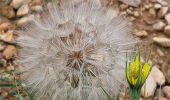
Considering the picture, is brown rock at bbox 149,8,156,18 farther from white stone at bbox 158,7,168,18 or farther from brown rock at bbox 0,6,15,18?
brown rock at bbox 0,6,15,18


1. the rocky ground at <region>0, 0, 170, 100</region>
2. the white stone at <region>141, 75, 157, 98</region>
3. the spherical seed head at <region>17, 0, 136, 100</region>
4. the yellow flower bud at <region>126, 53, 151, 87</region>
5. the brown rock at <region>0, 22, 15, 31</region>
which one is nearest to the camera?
the yellow flower bud at <region>126, 53, 151, 87</region>

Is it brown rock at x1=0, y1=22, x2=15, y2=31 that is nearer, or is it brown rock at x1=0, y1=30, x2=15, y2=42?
brown rock at x1=0, y1=30, x2=15, y2=42

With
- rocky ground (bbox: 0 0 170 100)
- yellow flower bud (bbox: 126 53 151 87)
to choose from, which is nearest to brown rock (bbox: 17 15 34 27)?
rocky ground (bbox: 0 0 170 100)

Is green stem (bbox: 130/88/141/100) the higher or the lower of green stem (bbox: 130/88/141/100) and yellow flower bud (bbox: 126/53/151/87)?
the lower

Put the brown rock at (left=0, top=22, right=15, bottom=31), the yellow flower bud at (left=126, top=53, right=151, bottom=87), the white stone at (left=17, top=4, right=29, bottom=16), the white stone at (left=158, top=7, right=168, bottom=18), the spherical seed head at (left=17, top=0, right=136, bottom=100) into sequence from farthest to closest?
the white stone at (left=158, top=7, right=168, bottom=18), the white stone at (left=17, top=4, right=29, bottom=16), the brown rock at (left=0, top=22, right=15, bottom=31), the spherical seed head at (left=17, top=0, right=136, bottom=100), the yellow flower bud at (left=126, top=53, right=151, bottom=87)

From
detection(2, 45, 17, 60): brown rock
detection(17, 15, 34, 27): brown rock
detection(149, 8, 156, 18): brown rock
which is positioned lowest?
detection(2, 45, 17, 60): brown rock

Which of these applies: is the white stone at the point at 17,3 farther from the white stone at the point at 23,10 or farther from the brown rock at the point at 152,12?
the brown rock at the point at 152,12

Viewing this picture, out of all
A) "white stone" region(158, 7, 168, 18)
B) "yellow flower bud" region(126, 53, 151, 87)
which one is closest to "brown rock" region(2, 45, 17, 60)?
"white stone" region(158, 7, 168, 18)
